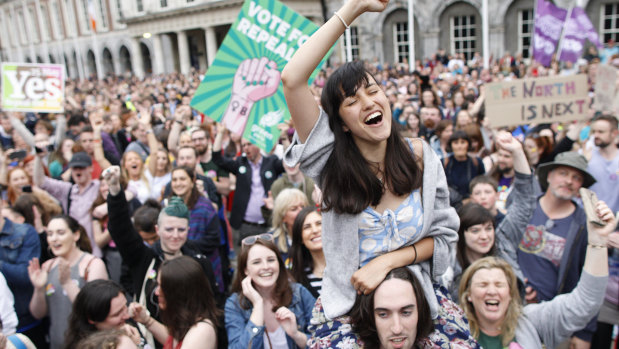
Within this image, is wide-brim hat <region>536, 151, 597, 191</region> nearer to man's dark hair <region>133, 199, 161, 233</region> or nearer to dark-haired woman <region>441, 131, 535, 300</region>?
dark-haired woman <region>441, 131, 535, 300</region>

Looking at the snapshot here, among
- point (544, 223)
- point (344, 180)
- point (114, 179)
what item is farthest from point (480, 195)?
point (114, 179)

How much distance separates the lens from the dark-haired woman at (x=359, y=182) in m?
1.80

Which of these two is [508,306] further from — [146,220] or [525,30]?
[525,30]

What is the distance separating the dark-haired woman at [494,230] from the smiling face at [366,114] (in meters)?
1.62

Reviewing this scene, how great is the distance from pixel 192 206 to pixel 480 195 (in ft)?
8.66

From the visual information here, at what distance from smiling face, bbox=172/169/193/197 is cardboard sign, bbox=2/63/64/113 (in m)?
5.24

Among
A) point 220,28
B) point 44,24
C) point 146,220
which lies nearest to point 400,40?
point 220,28

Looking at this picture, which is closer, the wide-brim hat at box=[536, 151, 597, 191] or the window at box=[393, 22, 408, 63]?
the wide-brim hat at box=[536, 151, 597, 191]

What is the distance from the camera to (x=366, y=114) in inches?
71.3

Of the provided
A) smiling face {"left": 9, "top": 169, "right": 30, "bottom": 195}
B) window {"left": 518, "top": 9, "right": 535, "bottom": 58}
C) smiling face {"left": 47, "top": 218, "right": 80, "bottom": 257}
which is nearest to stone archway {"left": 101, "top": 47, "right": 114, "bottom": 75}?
window {"left": 518, "top": 9, "right": 535, "bottom": 58}

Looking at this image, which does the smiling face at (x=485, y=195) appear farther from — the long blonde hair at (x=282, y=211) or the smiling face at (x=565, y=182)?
the long blonde hair at (x=282, y=211)

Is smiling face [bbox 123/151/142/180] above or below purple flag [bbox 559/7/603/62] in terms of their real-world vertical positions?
below

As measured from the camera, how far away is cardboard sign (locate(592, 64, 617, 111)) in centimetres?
618

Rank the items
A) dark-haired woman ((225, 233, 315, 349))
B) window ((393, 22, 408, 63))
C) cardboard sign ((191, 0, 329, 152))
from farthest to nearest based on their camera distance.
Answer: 1. window ((393, 22, 408, 63))
2. cardboard sign ((191, 0, 329, 152))
3. dark-haired woman ((225, 233, 315, 349))
